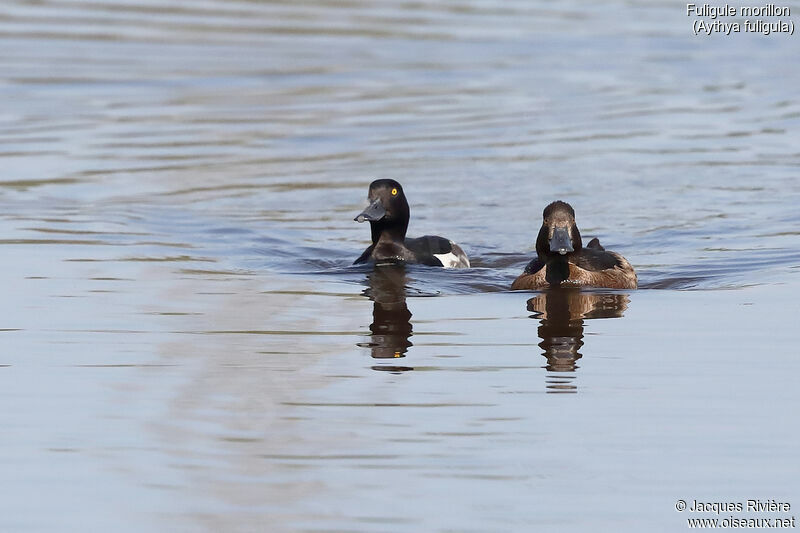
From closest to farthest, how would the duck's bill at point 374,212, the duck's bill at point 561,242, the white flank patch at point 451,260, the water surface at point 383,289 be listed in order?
the water surface at point 383,289 < the duck's bill at point 561,242 < the duck's bill at point 374,212 < the white flank patch at point 451,260

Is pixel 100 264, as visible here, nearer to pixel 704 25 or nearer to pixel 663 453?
pixel 663 453

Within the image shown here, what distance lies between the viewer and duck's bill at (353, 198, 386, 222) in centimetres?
1300

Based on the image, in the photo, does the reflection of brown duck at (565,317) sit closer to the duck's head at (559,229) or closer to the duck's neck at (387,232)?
the duck's head at (559,229)

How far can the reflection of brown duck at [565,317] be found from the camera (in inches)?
336

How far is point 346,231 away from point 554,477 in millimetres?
9084

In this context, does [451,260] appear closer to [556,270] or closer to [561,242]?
[556,270]

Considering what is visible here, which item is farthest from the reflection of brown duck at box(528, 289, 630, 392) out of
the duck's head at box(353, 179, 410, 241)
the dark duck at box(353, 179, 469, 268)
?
the duck's head at box(353, 179, 410, 241)

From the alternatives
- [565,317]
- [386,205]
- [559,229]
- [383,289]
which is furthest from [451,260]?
[565,317]

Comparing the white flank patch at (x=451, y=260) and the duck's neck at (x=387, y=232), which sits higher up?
the duck's neck at (x=387, y=232)

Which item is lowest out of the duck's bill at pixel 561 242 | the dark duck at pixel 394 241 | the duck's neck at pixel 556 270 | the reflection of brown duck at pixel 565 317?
the reflection of brown duck at pixel 565 317

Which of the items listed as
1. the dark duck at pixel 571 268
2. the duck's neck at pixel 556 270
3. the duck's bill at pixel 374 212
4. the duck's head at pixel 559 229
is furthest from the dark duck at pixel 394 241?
the duck's head at pixel 559 229

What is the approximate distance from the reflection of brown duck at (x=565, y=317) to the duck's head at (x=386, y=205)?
7.62ft

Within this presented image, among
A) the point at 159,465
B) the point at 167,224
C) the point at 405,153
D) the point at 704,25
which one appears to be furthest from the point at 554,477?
the point at 704,25

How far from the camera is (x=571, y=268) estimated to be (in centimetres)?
1163
